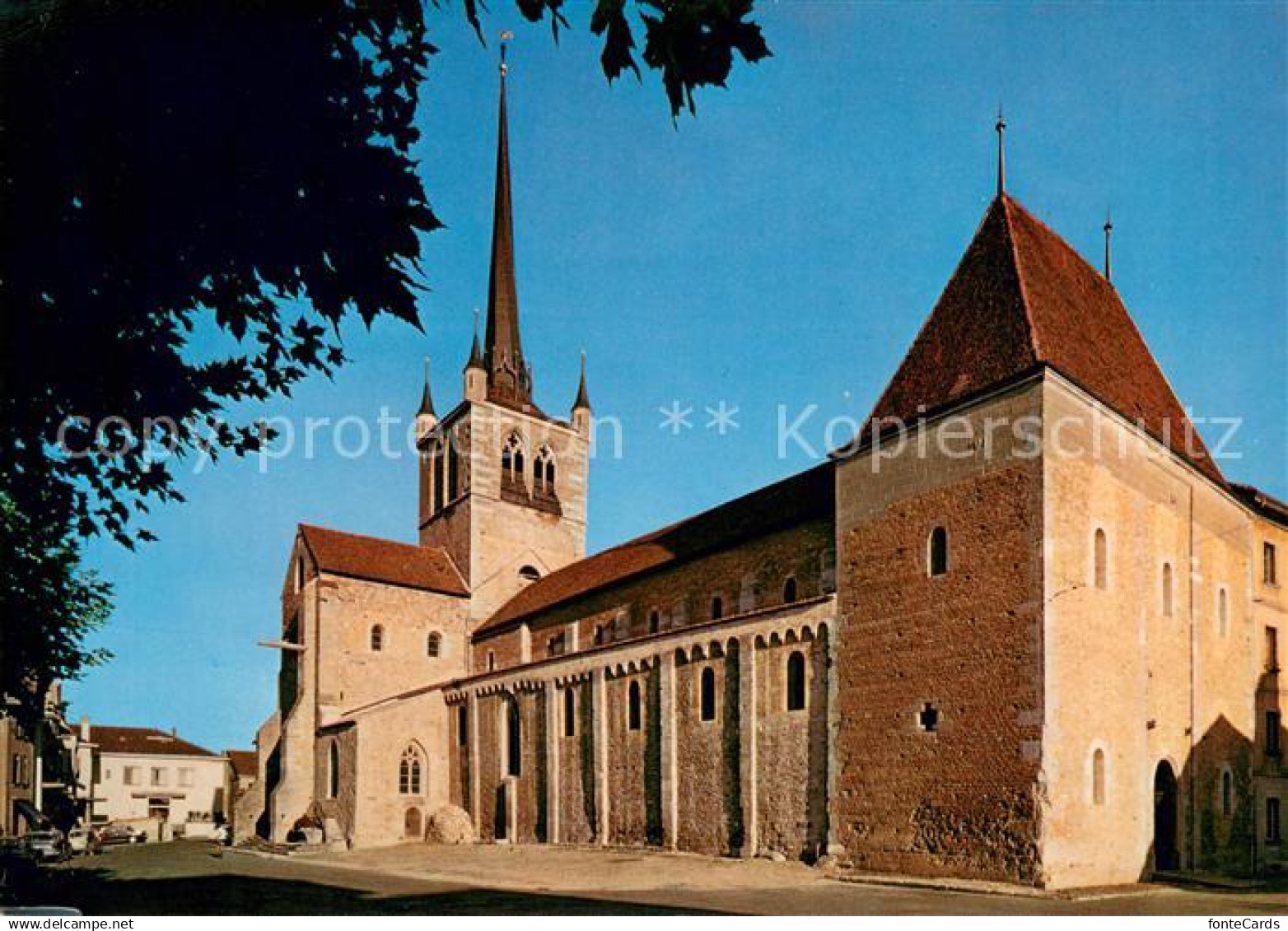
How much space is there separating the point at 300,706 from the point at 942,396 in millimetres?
27869

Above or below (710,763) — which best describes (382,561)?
above

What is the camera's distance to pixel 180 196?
26.1ft

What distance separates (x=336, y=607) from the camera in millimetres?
39938

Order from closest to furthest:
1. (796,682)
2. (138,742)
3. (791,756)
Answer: (791,756) < (796,682) < (138,742)

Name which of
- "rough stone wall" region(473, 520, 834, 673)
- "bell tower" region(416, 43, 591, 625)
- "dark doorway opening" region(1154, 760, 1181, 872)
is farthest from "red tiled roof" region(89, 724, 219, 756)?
"dark doorway opening" region(1154, 760, 1181, 872)

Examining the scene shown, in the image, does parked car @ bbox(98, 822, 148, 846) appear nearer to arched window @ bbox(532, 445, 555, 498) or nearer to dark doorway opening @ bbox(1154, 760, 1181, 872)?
arched window @ bbox(532, 445, 555, 498)

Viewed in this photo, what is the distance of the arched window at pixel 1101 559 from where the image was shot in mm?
19906

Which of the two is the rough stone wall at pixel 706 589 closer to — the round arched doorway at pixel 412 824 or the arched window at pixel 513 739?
the arched window at pixel 513 739

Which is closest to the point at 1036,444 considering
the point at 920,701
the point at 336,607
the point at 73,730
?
the point at 920,701

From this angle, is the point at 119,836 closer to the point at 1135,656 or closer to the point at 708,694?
the point at 708,694

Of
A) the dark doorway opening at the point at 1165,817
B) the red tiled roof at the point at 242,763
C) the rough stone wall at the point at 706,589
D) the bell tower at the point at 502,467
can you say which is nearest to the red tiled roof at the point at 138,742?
the red tiled roof at the point at 242,763

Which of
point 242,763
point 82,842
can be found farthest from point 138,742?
point 82,842

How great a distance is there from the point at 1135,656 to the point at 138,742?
65967 millimetres

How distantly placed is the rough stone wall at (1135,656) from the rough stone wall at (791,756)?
5.67m
